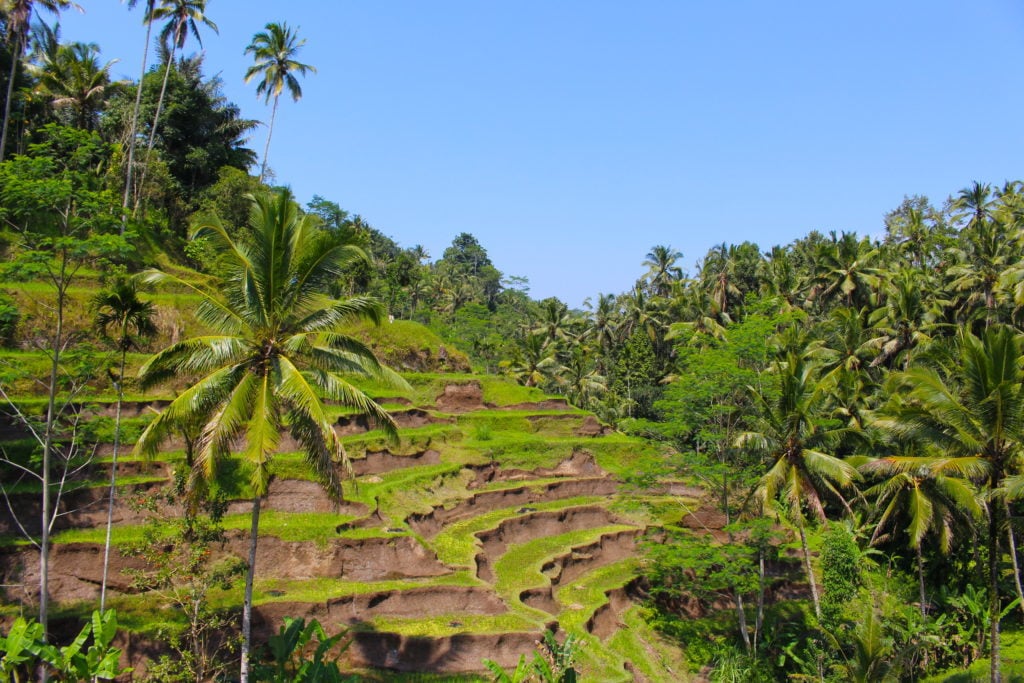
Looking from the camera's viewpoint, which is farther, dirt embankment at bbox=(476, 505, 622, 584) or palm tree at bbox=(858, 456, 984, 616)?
dirt embankment at bbox=(476, 505, 622, 584)

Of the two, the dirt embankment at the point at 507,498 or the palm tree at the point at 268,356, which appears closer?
the palm tree at the point at 268,356

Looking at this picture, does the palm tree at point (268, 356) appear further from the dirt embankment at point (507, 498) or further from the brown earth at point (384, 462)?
the brown earth at point (384, 462)

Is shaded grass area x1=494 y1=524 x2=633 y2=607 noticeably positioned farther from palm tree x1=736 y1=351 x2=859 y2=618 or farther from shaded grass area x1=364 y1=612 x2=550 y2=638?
palm tree x1=736 y1=351 x2=859 y2=618

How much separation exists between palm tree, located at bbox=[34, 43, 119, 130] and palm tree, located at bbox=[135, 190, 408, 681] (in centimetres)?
3172

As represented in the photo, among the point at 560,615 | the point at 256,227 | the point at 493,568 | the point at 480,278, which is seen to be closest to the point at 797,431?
the point at 560,615

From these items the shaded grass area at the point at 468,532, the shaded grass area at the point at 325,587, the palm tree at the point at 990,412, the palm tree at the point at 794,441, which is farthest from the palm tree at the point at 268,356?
the palm tree at the point at 794,441

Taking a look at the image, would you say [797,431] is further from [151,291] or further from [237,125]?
[237,125]

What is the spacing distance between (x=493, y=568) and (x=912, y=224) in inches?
1791

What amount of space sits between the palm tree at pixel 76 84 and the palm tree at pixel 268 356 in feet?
104

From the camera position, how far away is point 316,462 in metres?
14.5

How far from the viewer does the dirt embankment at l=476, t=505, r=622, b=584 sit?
26.9 meters

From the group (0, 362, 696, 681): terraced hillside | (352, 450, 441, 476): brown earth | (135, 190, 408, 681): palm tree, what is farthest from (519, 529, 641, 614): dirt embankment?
(135, 190, 408, 681): palm tree

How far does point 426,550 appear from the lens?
24.2 meters

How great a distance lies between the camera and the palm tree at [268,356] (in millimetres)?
13727
